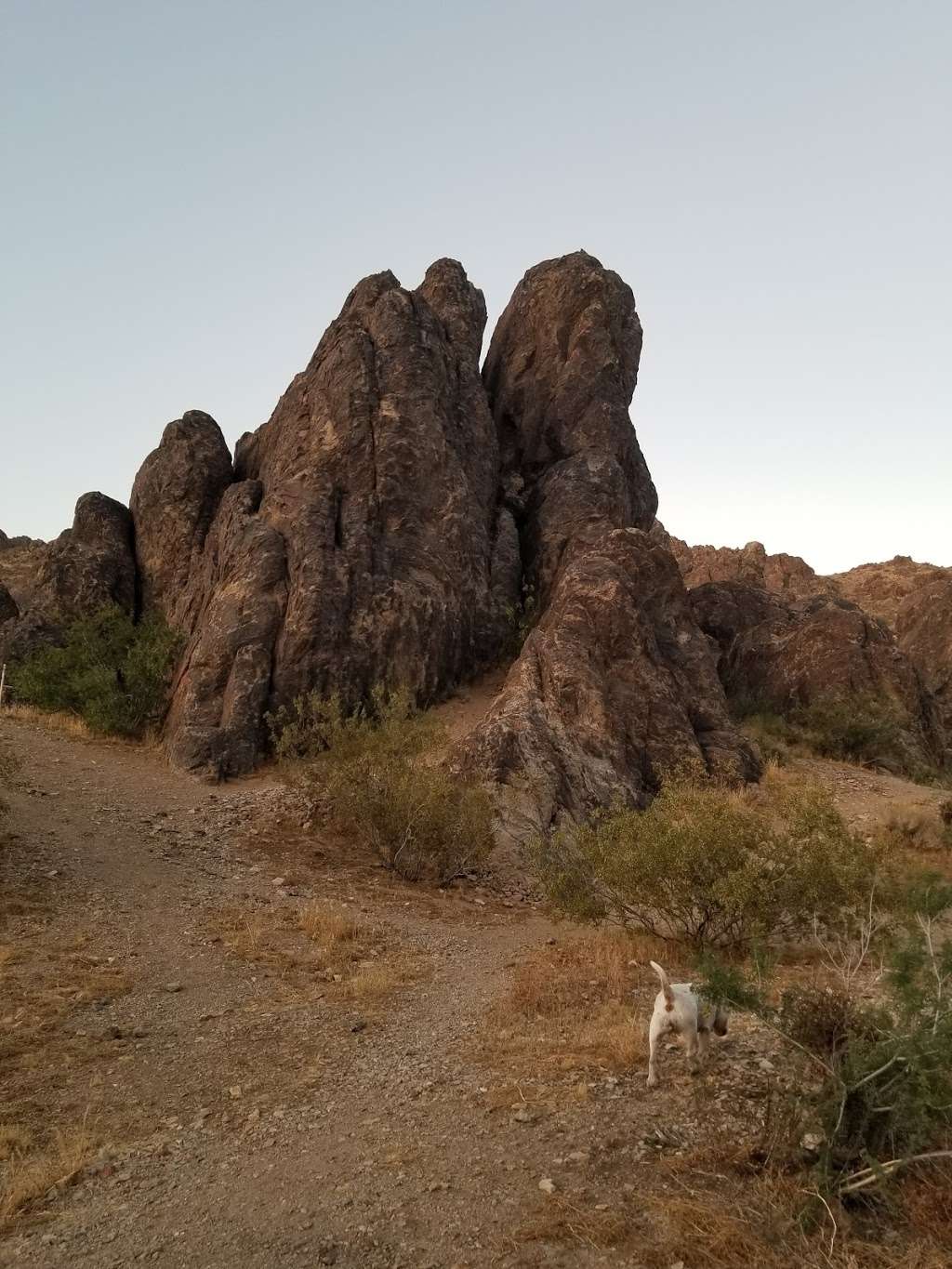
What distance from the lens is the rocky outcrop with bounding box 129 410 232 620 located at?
2984 centimetres

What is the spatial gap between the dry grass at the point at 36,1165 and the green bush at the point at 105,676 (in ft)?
61.3

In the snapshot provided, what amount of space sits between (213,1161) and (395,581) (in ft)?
66.9

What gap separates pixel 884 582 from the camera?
63.7 meters

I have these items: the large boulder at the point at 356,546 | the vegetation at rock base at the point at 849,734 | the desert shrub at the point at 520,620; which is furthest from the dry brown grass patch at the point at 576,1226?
the vegetation at rock base at the point at 849,734

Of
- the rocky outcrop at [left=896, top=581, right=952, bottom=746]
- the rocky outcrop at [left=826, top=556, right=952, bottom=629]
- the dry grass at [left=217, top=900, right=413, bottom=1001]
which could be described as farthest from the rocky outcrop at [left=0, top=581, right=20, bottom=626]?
the rocky outcrop at [left=826, top=556, right=952, bottom=629]

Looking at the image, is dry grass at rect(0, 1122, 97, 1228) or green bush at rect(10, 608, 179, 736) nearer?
dry grass at rect(0, 1122, 97, 1228)

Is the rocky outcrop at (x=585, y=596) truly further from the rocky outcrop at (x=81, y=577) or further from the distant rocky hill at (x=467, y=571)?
the rocky outcrop at (x=81, y=577)

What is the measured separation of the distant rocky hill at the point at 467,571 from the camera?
21953mm

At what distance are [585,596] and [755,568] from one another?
38708 millimetres

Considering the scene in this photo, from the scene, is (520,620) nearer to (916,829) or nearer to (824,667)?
(824,667)

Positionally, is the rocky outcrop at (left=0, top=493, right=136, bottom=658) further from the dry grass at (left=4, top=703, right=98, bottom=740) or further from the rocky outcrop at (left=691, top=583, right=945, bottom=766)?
the rocky outcrop at (left=691, top=583, right=945, bottom=766)

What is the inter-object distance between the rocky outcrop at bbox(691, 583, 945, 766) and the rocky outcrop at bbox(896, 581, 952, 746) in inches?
356

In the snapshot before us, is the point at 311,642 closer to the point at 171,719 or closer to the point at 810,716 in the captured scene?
the point at 171,719

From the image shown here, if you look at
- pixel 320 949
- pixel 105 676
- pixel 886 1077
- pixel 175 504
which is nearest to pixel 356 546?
pixel 105 676
